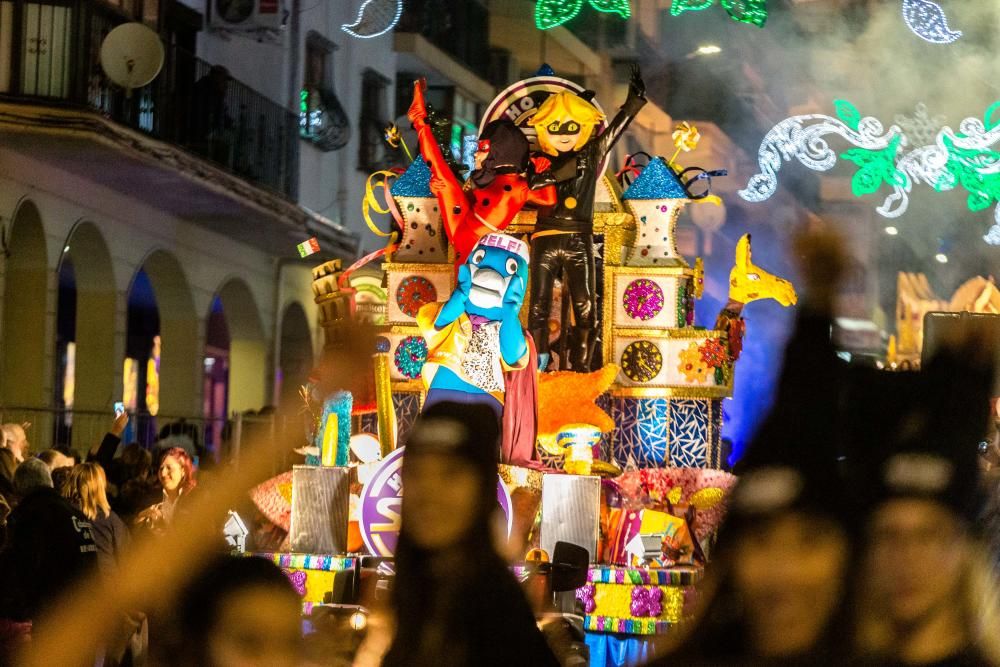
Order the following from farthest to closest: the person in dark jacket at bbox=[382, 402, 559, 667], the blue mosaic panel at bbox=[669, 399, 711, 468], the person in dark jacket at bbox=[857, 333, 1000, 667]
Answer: the blue mosaic panel at bbox=[669, 399, 711, 468], the person in dark jacket at bbox=[857, 333, 1000, 667], the person in dark jacket at bbox=[382, 402, 559, 667]

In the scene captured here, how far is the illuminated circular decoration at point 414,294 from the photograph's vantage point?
42.3 ft

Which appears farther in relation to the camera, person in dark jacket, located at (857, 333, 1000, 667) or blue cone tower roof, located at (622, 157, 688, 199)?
blue cone tower roof, located at (622, 157, 688, 199)

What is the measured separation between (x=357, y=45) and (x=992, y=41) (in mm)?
13710

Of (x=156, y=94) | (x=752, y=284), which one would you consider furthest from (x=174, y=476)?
(x=156, y=94)

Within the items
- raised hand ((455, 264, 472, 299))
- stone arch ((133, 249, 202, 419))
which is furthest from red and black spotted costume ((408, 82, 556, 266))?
stone arch ((133, 249, 202, 419))

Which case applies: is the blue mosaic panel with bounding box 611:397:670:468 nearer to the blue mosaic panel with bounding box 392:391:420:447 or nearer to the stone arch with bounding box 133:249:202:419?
the blue mosaic panel with bounding box 392:391:420:447

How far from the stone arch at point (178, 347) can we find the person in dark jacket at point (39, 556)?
14.6 metres

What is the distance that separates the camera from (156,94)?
19.2 metres

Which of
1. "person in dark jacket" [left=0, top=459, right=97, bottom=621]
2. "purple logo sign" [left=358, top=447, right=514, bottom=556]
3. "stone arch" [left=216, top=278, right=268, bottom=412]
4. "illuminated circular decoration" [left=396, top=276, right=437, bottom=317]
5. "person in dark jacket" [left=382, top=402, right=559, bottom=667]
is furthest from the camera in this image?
"stone arch" [left=216, top=278, right=268, bottom=412]

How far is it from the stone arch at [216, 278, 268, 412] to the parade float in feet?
34.9

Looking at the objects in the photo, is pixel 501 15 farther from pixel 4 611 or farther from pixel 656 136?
pixel 4 611

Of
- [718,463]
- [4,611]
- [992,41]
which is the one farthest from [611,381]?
[4,611]

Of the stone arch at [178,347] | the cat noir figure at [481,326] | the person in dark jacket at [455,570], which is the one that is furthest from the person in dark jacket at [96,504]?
the stone arch at [178,347]

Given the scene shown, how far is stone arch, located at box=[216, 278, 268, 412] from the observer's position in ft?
80.0
